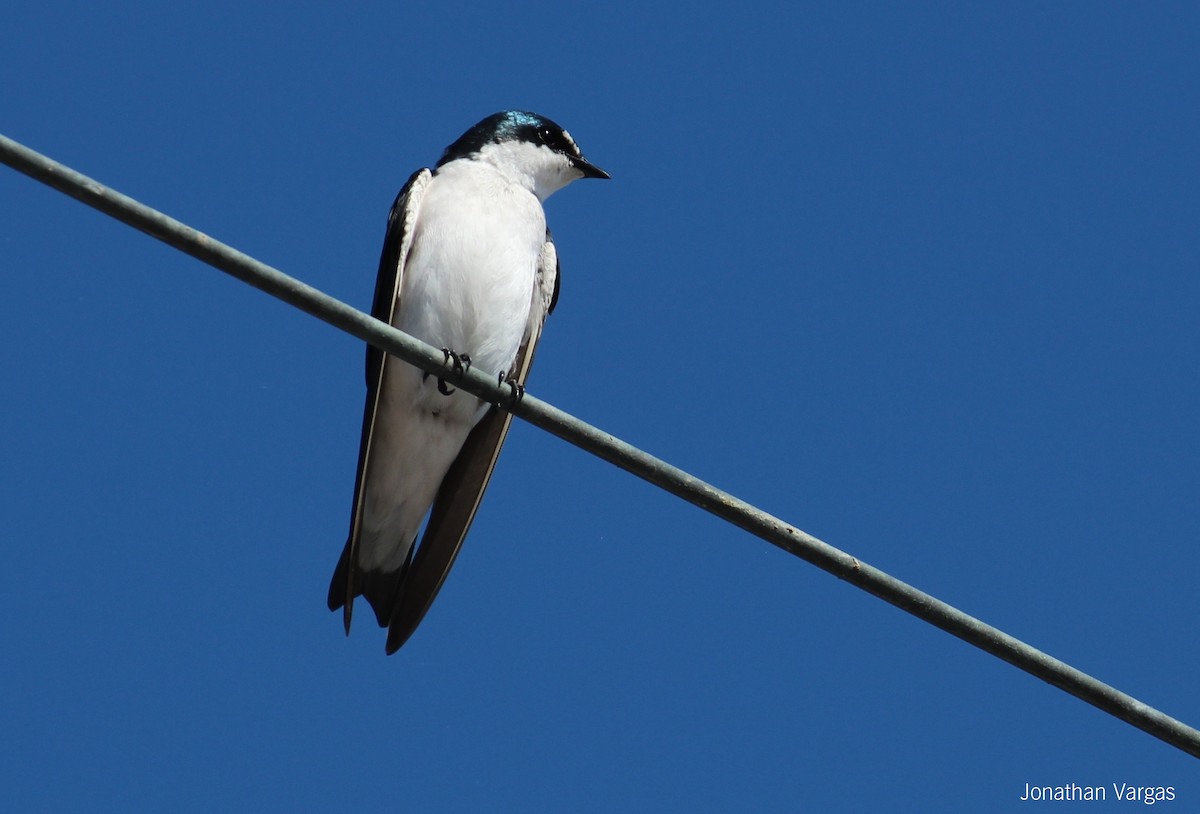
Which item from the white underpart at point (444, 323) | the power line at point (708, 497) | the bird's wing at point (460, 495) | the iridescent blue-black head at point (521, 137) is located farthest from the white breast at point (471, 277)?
the power line at point (708, 497)

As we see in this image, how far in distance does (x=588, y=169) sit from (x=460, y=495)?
2.10 m

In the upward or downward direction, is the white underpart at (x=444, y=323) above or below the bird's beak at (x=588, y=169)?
below

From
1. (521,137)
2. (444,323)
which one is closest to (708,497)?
(444,323)

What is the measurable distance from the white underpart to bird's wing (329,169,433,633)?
6cm

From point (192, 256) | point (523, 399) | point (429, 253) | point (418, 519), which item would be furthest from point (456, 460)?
point (192, 256)

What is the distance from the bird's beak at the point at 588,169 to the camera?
7.94 m

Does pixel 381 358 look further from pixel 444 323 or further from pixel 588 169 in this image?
pixel 588 169

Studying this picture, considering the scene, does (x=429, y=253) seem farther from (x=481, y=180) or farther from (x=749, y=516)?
(x=749, y=516)

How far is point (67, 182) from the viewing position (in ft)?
11.0

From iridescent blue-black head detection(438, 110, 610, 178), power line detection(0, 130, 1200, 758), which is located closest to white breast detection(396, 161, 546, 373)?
iridescent blue-black head detection(438, 110, 610, 178)

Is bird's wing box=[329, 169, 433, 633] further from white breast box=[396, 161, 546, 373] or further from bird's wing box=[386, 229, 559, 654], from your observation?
bird's wing box=[386, 229, 559, 654]

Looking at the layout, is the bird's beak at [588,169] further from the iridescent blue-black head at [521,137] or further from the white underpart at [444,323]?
the white underpart at [444,323]

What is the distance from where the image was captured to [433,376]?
21.8 feet

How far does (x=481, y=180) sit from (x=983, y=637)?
3901 mm
